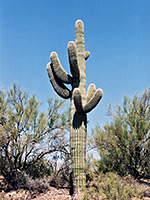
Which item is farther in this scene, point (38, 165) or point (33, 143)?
point (38, 165)

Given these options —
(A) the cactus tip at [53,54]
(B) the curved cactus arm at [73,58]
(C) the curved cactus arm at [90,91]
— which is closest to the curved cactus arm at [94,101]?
(C) the curved cactus arm at [90,91]

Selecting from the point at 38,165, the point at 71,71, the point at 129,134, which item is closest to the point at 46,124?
the point at 38,165

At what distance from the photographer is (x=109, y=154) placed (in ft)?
43.1

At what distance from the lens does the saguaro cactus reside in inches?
396

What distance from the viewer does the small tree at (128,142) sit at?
481 inches

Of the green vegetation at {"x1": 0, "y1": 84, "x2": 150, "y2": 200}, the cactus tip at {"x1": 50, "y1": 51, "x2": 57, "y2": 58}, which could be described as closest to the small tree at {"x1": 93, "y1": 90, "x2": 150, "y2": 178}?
the green vegetation at {"x1": 0, "y1": 84, "x2": 150, "y2": 200}

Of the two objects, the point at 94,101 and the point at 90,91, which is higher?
the point at 90,91

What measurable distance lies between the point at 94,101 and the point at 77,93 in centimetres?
83

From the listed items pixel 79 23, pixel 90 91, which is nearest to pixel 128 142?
pixel 90 91

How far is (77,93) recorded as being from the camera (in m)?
9.86

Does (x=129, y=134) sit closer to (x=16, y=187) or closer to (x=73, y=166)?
(x=73, y=166)

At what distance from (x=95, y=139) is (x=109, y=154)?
41.7 inches

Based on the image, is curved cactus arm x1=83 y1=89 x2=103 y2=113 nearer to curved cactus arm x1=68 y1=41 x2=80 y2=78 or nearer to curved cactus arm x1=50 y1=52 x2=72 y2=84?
curved cactus arm x1=68 y1=41 x2=80 y2=78

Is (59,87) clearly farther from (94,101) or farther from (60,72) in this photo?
(94,101)
